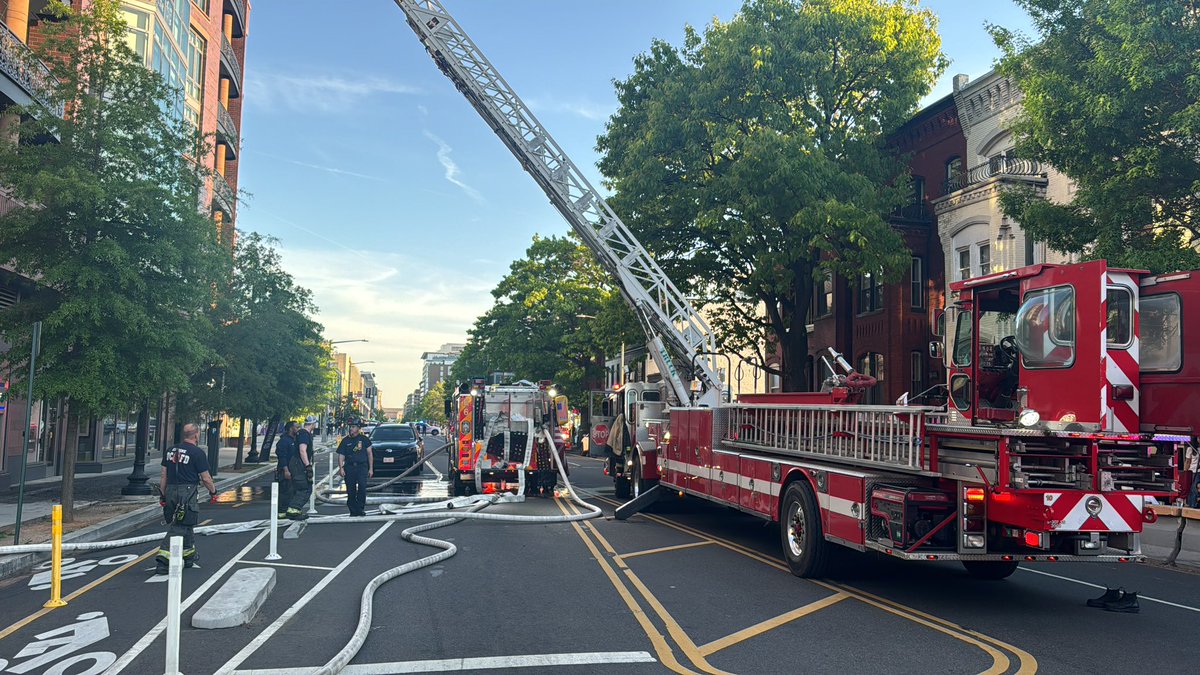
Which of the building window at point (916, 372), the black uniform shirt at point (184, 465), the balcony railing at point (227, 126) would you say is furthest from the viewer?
the balcony railing at point (227, 126)

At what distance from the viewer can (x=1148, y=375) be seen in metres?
8.32

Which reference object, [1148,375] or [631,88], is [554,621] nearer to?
[1148,375]

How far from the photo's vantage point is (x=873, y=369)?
30516 mm

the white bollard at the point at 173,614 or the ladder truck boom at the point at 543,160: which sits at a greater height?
the ladder truck boom at the point at 543,160

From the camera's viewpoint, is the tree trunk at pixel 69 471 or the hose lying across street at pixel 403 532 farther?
the tree trunk at pixel 69 471

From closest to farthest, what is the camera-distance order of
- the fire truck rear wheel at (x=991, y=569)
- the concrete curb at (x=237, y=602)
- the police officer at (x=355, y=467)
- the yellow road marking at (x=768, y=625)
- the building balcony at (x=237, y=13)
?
1. the yellow road marking at (x=768, y=625)
2. the concrete curb at (x=237, y=602)
3. the fire truck rear wheel at (x=991, y=569)
4. the police officer at (x=355, y=467)
5. the building balcony at (x=237, y=13)

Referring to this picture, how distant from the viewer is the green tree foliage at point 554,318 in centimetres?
4844

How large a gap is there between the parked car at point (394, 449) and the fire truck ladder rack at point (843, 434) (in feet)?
49.6

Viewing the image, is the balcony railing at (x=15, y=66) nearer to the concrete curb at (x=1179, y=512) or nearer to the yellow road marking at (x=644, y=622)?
the yellow road marking at (x=644, y=622)

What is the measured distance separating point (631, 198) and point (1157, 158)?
13.3m

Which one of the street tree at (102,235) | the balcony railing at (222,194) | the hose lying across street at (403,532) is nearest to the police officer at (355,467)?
the hose lying across street at (403,532)

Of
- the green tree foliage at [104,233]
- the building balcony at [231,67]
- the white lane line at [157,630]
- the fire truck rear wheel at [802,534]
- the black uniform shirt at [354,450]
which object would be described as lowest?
the white lane line at [157,630]

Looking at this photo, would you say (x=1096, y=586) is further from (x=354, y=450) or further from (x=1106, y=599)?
(x=354, y=450)

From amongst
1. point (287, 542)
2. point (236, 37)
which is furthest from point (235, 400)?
point (236, 37)
